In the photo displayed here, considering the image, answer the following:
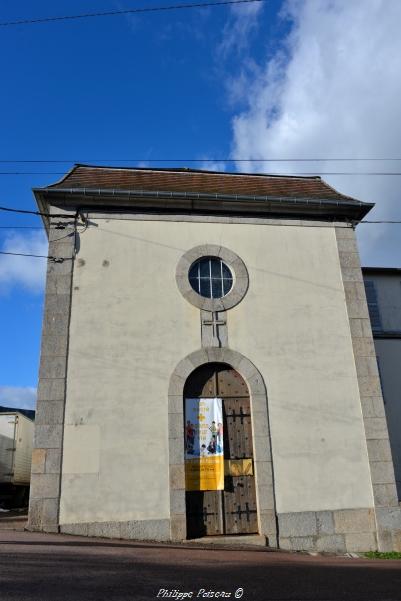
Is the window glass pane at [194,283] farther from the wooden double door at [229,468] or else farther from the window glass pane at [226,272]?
the wooden double door at [229,468]

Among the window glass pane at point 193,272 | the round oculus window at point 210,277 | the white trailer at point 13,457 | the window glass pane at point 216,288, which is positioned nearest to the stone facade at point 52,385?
the window glass pane at point 193,272

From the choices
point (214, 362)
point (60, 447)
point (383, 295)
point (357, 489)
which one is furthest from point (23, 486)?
point (383, 295)

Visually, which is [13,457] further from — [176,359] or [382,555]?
[382,555]

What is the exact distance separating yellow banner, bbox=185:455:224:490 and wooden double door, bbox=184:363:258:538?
105 millimetres

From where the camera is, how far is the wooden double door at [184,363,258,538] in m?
8.56

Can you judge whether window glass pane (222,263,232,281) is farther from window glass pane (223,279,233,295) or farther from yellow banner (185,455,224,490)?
yellow banner (185,455,224,490)

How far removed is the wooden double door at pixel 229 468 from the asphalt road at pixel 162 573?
1.12m

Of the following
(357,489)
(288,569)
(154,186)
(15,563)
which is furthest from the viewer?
(154,186)

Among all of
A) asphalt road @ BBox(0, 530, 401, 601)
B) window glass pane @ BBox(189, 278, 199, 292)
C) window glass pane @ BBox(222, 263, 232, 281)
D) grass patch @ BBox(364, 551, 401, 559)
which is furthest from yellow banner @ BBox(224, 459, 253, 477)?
window glass pane @ BBox(222, 263, 232, 281)

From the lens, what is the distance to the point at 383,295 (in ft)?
43.4

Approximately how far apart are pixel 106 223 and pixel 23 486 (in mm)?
11021

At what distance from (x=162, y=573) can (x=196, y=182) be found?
825 centimetres

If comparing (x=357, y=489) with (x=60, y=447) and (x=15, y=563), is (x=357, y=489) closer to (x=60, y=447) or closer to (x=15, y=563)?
(x=60, y=447)

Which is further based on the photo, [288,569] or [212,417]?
[212,417]
